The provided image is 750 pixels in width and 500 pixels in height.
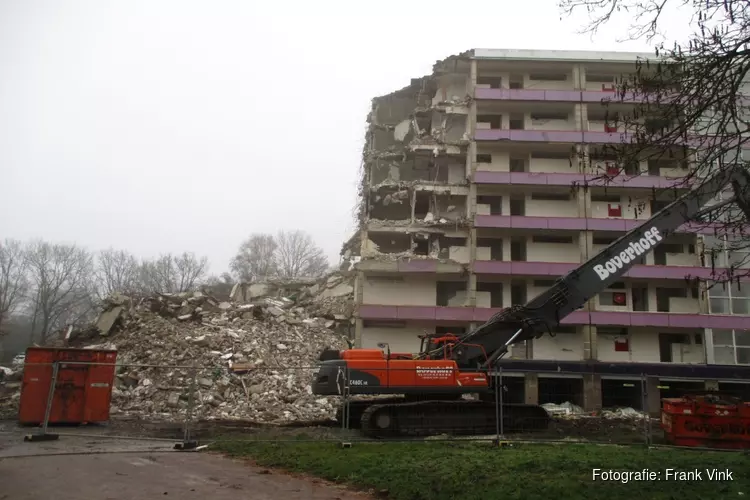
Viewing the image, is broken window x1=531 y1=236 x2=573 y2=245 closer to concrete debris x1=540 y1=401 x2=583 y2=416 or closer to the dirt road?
concrete debris x1=540 y1=401 x2=583 y2=416

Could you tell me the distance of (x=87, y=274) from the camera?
66.9 m

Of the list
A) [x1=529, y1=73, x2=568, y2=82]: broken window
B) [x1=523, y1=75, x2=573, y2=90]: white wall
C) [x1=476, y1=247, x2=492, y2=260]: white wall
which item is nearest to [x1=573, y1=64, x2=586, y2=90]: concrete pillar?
[x1=523, y1=75, x2=573, y2=90]: white wall

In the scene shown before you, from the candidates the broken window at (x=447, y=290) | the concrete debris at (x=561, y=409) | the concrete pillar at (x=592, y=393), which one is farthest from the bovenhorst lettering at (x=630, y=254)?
the broken window at (x=447, y=290)

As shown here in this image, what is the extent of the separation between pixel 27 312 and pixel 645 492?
75.3 meters

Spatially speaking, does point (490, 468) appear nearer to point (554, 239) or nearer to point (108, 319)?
point (108, 319)

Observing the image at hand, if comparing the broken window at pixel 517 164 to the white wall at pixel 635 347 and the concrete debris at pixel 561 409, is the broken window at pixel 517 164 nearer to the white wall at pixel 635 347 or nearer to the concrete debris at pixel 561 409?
the white wall at pixel 635 347

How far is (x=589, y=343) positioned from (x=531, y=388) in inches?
179

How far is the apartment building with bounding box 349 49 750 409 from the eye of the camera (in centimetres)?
3106

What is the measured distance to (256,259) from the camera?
2958 inches

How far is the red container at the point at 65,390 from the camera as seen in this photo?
1343cm

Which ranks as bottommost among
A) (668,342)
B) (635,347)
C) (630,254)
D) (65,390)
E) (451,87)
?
(65,390)

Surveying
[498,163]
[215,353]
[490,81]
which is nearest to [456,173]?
[498,163]

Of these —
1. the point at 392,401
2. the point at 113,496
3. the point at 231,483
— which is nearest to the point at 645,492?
the point at 231,483

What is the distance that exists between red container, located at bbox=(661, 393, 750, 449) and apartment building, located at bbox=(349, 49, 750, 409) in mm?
15831
